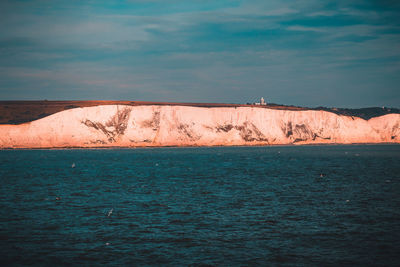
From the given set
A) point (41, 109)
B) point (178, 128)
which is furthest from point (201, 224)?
point (41, 109)

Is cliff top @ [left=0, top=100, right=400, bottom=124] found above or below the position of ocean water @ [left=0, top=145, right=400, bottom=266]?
above

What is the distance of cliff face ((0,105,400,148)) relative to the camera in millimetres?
110062

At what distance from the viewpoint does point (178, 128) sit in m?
118

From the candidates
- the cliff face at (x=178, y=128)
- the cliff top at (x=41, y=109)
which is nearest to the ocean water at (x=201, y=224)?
the cliff face at (x=178, y=128)

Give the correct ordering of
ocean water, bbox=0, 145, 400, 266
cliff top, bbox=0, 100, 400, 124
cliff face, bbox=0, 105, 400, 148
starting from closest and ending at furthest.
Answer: ocean water, bbox=0, 145, 400, 266
cliff face, bbox=0, 105, 400, 148
cliff top, bbox=0, 100, 400, 124

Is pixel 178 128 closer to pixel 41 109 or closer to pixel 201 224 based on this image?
pixel 41 109

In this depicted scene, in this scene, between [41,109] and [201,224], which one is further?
[41,109]

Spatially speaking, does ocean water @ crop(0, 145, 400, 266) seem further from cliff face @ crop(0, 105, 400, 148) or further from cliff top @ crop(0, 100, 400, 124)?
cliff top @ crop(0, 100, 400, 124)

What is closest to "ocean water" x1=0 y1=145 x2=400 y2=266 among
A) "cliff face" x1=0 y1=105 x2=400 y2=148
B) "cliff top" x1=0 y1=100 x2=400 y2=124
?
"cliff face" x1=0 y1=105 x2=400 y2=148

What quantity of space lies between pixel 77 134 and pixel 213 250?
98098 millimetres

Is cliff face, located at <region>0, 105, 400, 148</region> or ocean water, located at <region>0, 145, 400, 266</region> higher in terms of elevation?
cliff face, located at <region>0, 105, 400, 148</region>

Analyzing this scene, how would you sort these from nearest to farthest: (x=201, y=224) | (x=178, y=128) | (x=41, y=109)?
(x=201, y=224)
(x=178, y=128)
(x=41, y=109)

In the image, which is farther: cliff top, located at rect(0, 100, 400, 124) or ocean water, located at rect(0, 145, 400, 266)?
cliff top, located at rect(0, 100, 400, 124)

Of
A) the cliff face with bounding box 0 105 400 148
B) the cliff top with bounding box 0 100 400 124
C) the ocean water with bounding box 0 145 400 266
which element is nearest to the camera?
the ocean water with bounding box 0 145 400 266
